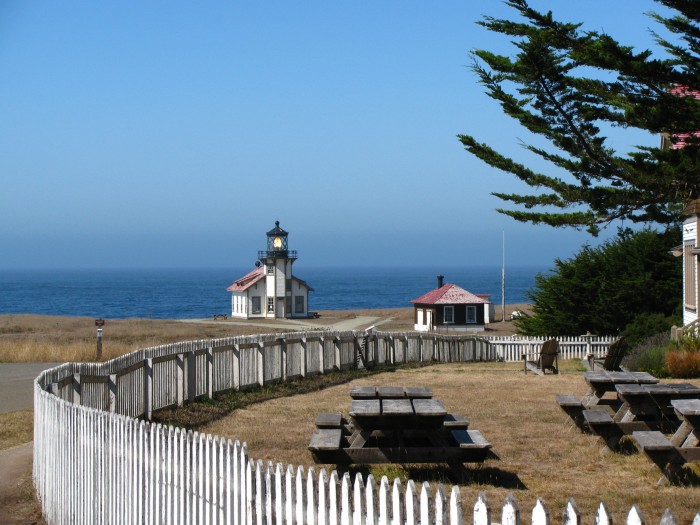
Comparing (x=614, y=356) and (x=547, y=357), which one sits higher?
(x=614, y=356)

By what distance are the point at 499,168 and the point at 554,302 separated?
27.8m

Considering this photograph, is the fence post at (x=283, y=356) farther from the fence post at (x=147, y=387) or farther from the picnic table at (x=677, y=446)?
the picnic table at (x=677, y=446)

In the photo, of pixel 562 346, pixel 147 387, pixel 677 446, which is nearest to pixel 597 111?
pixel 677 446

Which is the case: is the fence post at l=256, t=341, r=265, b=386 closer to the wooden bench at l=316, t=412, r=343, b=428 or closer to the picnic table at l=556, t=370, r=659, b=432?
the picnic table at l=556, t=370, r=659, b=432

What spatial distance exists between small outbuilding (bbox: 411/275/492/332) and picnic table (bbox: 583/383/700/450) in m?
56.0

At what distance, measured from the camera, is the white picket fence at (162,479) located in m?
4.37

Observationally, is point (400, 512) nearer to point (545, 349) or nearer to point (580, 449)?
point (580, 449)

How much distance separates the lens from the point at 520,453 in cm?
1044

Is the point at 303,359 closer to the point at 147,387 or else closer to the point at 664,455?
the point at 147,387

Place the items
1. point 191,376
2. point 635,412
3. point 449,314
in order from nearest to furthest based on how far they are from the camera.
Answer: point 635,412 → point 191,376 → point 449,314

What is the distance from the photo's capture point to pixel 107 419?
7266 millimetres

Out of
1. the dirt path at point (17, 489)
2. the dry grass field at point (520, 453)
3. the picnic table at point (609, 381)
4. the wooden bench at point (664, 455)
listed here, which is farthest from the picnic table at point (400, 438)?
the picnic table at point (609, 381)

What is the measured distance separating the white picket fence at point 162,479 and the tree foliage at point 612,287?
23.7 metres

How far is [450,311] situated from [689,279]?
140 feet
